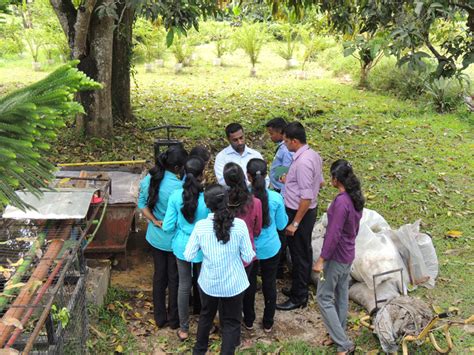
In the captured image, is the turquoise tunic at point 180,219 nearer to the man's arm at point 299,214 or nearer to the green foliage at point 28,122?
the man's arm at point 299,214

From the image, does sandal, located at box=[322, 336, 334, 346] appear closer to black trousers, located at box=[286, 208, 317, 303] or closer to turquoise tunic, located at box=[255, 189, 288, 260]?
black trousers, located at box=[286, 208, 317, 303]

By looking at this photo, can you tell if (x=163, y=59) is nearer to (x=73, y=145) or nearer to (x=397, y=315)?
(x=73, y=145)

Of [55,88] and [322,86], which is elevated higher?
[55,88]

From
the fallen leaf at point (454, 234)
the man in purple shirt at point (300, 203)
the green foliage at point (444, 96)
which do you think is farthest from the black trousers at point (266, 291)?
the green foliage at point (444, 96)

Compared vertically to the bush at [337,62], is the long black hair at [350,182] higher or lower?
higher

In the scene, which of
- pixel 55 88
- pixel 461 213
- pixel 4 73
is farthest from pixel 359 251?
Result: pixel 4 73

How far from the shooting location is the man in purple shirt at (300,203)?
13.3 ft

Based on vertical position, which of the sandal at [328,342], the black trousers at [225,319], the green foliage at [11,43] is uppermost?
the black trousers at [225,319]

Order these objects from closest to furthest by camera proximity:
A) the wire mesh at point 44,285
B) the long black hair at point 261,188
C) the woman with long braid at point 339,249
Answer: the wire mesh at point 44,285 < the woman with long braid at point 339,249 < the long black hair at point 261,188

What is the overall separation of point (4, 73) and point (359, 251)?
13.4 meters

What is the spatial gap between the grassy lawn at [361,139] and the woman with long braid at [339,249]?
13.6 inches

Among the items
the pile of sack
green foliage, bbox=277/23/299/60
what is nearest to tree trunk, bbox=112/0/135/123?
the pile of sack

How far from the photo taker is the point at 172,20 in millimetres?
5008

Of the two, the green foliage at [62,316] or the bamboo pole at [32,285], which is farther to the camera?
the green foliage at [62,316]
